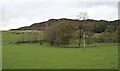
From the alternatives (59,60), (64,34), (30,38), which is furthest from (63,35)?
(59,60)

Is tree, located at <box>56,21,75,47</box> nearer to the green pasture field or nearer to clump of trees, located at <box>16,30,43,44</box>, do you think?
clump of trees, located at <box>16,30,43,44</box>

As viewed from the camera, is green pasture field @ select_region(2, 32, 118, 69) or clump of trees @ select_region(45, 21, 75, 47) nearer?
green pasture field @ select_region(2, 32, 118, 69)

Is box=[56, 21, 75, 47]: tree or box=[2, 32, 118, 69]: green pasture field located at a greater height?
box=[56, 21, 75, 47]: tree

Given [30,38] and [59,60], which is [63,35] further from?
[59,60]

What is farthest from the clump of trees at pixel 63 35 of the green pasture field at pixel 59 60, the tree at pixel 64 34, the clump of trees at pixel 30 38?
the green pasture field at pixel 59 60

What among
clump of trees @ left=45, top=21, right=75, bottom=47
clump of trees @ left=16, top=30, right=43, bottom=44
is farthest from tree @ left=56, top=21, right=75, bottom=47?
clump of trees @ left=16, top=30, right=43, bottom=44

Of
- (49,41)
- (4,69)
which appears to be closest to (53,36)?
(49,41)

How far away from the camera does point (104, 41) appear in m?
115

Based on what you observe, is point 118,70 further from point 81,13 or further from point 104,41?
point 104,41

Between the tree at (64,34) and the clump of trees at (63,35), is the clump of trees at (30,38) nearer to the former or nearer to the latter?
the clump of trees at (63,35)

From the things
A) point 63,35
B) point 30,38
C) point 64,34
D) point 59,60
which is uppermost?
point 64,34

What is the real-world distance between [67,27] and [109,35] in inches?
1168

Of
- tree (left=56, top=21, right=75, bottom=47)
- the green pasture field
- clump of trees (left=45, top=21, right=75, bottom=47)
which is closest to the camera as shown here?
the green pasture field

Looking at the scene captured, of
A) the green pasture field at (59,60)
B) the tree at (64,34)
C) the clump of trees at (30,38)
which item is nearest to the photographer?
the green pasture field at (59,60)
